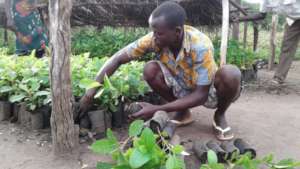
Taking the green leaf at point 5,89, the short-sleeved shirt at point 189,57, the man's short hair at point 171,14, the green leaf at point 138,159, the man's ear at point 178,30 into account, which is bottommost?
the green leaf at point 5,89

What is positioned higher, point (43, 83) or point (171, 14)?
point (171, 14)

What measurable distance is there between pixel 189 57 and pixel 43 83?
1312mm

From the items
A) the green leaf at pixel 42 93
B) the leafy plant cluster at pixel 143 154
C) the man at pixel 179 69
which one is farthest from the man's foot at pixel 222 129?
the green leaf at pixel 42 93

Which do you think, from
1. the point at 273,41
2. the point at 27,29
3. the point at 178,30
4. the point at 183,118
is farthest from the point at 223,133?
the point at 273,41

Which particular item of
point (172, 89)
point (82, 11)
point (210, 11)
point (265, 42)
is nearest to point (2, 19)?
point (82, 11)

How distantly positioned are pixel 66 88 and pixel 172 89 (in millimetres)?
904

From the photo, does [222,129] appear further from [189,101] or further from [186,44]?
[186,44]

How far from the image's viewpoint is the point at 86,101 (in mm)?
2807

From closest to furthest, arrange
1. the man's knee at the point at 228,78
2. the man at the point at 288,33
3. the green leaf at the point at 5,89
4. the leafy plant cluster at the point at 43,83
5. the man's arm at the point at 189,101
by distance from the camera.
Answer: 1. the man's arm at the point at 189,101
2. the man's knee at the point at 228,78
3. the leafy plant cluster at the point at 43,83
4. the green leaf at the point at 5,89
5. the man at the point at 288,33

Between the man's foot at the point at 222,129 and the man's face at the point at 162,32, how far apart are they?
0.85 meters

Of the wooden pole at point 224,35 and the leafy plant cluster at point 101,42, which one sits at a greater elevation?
the wooden pole at point 224,35

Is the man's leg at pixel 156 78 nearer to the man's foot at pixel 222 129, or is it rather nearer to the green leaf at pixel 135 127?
the man's foot at pixel 222 129

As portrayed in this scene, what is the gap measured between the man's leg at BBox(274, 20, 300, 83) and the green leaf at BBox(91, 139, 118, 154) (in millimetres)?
4031

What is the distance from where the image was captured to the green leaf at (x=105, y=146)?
2.04 metres
